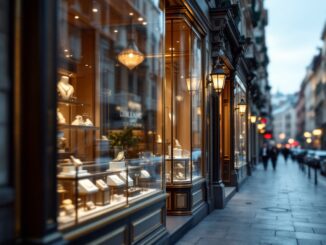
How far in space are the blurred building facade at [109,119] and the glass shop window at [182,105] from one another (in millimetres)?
26

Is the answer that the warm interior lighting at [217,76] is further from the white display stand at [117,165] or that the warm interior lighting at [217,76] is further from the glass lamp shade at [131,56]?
the white display stand at [117,165]

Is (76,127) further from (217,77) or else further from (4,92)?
(217,77)

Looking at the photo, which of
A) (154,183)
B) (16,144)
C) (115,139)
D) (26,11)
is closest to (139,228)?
(154,183)

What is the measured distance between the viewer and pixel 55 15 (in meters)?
4.66

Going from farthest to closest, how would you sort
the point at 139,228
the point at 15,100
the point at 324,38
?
the point at 324,38, the point at 139,228, the point at 15,100

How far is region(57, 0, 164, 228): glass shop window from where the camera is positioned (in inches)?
306

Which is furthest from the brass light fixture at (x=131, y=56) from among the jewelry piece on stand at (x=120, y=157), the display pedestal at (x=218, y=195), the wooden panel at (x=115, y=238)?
the display pedestal at (x=218, y=195)

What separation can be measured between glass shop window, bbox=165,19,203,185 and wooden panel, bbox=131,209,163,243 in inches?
98.8

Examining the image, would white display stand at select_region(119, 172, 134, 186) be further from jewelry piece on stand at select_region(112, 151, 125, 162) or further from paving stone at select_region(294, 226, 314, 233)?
paving stone at select_region(294, 226, 314, 233)

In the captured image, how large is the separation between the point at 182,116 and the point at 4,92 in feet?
24.5

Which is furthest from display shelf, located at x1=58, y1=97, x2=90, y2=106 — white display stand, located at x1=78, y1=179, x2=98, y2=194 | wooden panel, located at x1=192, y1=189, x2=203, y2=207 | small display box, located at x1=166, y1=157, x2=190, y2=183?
wooden panel, located at x1=192, y1=189, x2=203, y2=207

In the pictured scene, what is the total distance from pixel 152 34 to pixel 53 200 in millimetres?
5592

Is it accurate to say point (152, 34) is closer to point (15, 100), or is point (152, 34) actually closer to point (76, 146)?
point (76, 146)

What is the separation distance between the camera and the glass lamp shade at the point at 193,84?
11609 mm
